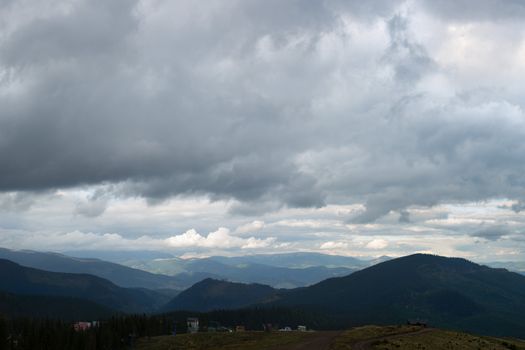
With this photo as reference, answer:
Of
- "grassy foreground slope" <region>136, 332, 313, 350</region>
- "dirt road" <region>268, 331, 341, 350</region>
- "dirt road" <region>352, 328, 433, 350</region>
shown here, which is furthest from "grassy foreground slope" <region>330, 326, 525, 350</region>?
"grassy foreground slope" <region>136, 332, 313, 350</region>

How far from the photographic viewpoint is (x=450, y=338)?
161 meters

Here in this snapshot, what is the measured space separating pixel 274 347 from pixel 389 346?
31172 mm

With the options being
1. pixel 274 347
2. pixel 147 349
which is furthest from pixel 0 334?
pixel 274 347

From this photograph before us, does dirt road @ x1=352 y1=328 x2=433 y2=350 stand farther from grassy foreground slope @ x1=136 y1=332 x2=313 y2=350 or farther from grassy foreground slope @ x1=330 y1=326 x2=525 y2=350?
grassy foreground slope @ x1=136 y1=332 x2=313 y2=350

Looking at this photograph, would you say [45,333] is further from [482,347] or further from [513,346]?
[513,346]

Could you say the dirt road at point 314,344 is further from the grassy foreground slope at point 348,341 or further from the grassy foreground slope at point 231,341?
the grassy foreground slope at point 231,341

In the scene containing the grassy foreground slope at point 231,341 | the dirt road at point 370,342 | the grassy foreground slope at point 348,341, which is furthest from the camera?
the grassy foreground slope at point 231,341

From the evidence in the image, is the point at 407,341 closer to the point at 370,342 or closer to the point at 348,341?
the point at 370,342

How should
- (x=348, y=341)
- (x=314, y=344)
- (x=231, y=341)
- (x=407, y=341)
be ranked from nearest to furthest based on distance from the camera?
(x=407, y=341), (x=314, y=344), (x=348, y=341), (x=231, y=341)

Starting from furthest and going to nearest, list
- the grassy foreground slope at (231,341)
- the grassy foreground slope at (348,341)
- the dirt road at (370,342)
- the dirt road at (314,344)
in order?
the grassy foreground slope at (231,341), the grassy foreground slope at (348,341), the dirt road at (314,344), the dirt road at (370,342)

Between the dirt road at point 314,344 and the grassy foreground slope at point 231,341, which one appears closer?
the dirt road at point 314,344

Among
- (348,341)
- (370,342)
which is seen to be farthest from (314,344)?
(370,342)

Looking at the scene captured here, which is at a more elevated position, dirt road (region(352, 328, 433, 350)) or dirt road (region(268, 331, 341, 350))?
dirt road (region(352, 328, 433, 350))

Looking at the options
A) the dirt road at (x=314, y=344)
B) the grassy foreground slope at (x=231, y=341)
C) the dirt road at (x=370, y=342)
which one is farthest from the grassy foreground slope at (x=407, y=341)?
the grassy foreground slope at (x=231, y=341)
